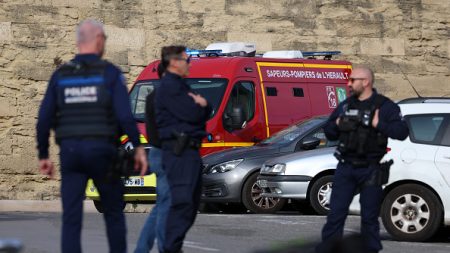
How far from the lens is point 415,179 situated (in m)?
13.7

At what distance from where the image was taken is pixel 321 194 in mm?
17531

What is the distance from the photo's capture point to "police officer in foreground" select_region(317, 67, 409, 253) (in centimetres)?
1045

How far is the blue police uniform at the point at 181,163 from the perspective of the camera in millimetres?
9789

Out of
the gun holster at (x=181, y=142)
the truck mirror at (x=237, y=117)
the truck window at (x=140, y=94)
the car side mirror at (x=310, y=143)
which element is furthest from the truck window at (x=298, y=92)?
the gun holster at (x=181, y=142)

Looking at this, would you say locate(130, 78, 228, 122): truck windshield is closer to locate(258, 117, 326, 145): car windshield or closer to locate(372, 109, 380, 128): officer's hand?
locate(258, 117, 326, 145): car windshield

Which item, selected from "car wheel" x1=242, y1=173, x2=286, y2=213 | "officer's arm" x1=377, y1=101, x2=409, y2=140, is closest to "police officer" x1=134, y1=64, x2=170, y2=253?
"officer's arm" x1=377, y1=101, x2=409, y2=140

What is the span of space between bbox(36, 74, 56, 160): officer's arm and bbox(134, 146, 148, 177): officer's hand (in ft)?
1.95

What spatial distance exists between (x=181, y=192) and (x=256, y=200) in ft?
29.0

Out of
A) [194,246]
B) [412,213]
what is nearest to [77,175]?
[194,246]

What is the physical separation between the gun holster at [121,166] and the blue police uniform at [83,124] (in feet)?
0.11

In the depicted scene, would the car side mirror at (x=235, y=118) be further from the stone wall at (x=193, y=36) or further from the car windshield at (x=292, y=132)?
the stone wall at (x=193, y=36)

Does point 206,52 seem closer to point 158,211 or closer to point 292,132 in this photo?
point 292,132

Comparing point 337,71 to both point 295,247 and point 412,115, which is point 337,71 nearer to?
point 412,115

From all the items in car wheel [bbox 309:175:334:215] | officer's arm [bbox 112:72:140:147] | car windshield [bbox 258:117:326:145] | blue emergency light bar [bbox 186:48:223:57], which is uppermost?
officer's arm [bbox 112:72:140:147]
